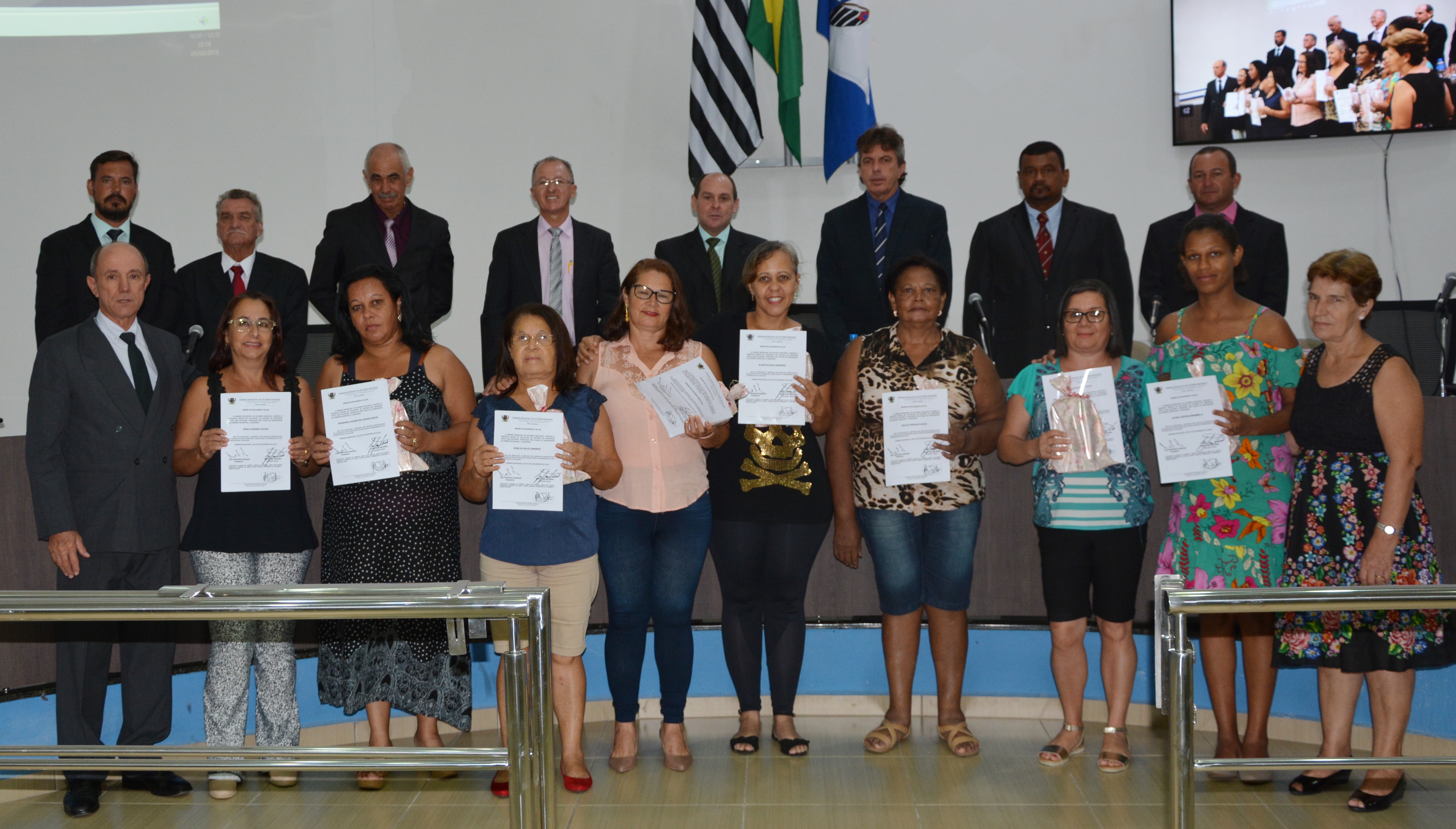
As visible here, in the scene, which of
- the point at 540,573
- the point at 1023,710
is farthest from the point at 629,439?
the point at 1023,710

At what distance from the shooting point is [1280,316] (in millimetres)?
3982

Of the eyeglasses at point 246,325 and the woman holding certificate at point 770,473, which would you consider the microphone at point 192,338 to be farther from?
the woman holding certificate at point 770,473

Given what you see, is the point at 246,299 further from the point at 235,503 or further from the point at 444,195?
the point at 444,195

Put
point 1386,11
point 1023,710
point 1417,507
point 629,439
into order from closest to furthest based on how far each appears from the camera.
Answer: point 1417,507, point 629,439, point 1023,710, point 1386,11

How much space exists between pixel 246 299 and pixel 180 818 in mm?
1761

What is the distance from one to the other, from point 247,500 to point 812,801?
85.5 inches

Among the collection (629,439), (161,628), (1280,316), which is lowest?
(161,628)

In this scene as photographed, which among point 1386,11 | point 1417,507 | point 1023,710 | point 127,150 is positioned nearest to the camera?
point 1417,507

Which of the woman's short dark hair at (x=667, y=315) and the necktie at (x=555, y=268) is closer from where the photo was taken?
the woman's short dark hair at (x=667, y=315)

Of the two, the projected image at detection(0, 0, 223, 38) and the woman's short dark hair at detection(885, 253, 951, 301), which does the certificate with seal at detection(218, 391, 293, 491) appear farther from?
the projected image at detection(0, 0, 223, 38)

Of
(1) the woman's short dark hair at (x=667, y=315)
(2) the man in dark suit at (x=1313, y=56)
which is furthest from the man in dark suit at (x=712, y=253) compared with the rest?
(2) the man in dark suit at (x=1313, y=56)

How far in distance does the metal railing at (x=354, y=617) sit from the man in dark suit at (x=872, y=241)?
281 cm

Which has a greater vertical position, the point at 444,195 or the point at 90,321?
the point at 444,195

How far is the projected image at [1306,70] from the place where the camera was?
22.9 ft
